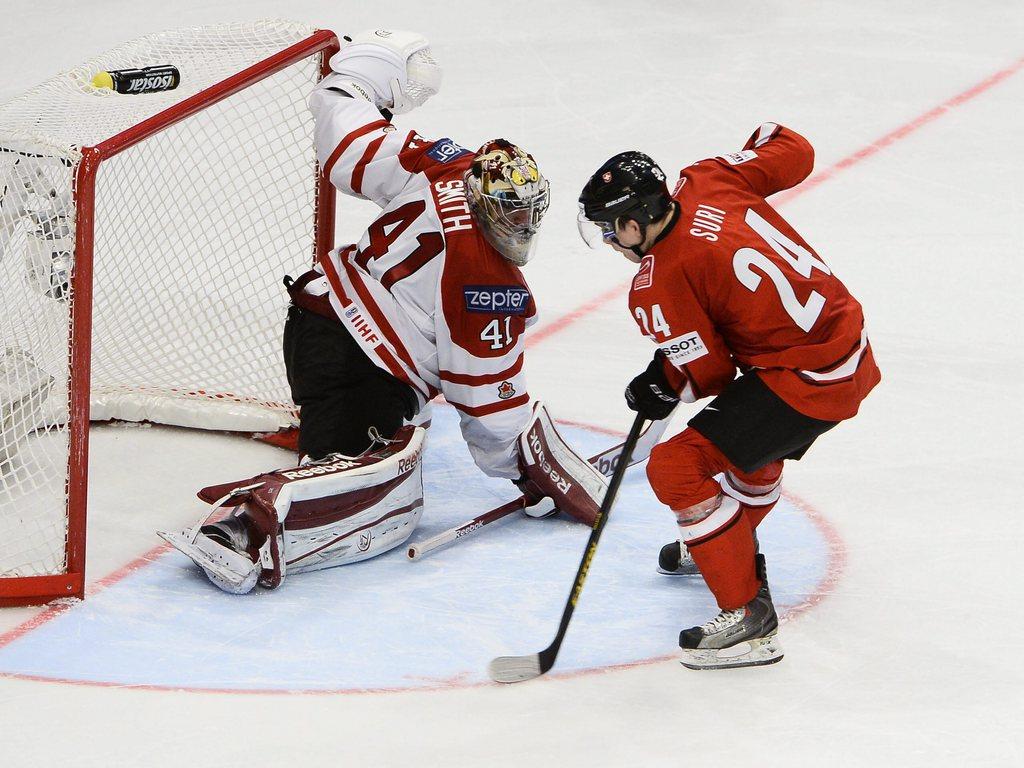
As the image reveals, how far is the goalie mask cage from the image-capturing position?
320cm

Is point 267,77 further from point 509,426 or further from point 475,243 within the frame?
point 509,426

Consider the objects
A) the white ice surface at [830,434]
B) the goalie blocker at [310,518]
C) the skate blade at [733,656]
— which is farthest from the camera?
the goalie blocker at [310,518]

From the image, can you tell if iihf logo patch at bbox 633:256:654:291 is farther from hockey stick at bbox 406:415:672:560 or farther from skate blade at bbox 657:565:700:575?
skate blade at bbox 657:565:700:575

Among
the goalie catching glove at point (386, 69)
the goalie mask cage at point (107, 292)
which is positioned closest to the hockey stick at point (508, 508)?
the goalie mask cage at point (107, 292)

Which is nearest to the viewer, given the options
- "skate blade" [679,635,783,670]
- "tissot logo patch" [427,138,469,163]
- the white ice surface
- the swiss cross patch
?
the white ice surface

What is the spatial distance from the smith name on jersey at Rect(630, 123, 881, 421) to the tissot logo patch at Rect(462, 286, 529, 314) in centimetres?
52

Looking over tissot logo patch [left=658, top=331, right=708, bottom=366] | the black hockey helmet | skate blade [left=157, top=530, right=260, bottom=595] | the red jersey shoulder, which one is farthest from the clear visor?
skate blade [left=157, top=530, right=260, bottom=595]

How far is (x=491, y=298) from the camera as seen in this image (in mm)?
3469

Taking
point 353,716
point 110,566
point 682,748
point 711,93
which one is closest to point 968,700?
point 682,748

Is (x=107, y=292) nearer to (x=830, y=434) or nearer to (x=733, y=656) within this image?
(x=830, y=434)

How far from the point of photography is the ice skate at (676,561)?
3443mm

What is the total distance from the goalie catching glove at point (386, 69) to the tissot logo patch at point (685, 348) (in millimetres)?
1199

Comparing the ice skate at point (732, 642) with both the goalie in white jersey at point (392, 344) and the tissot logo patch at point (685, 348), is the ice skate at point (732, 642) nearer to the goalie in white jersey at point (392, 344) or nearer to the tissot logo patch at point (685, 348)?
the tissot logo patch at point (685, 348)

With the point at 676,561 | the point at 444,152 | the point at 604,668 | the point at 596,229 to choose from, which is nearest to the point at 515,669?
the point at 604,668
